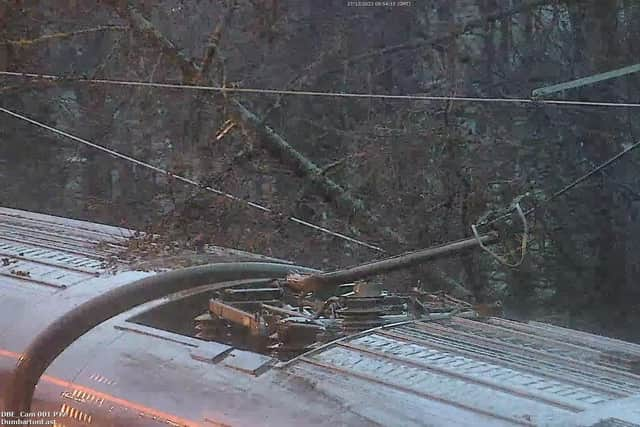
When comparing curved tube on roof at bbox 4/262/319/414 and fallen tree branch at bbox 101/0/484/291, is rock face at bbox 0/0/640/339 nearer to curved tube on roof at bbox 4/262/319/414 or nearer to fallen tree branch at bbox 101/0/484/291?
fallen tree branch at bbox 101/0/484/291

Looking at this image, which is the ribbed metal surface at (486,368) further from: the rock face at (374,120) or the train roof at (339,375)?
the rock face at (374,120)

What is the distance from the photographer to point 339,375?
2469 millimetres

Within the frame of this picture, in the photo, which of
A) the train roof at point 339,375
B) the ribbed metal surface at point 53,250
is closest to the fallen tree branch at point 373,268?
the train roof at point 339,375

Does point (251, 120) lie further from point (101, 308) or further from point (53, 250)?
point (101, 308)

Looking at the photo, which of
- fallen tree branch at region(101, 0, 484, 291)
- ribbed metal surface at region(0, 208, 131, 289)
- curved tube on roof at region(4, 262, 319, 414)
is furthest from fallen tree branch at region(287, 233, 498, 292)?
fallen tree branch at region(101, 0, 484, 291)

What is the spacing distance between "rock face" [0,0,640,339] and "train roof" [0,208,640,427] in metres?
3.06

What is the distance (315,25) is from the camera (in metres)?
8.77

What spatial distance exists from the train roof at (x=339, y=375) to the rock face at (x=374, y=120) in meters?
3.06

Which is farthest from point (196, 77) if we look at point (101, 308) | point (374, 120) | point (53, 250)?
point (101, 308)

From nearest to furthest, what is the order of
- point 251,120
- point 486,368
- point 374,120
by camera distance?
point 486,368 < point 374,120 < point 251,120

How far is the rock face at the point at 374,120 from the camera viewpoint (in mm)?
7113

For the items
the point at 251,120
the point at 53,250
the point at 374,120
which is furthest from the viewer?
the point at 251,120

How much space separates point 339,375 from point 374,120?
5538 mm

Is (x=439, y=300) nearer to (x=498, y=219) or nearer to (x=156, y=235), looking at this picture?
(x=498, y=219)
